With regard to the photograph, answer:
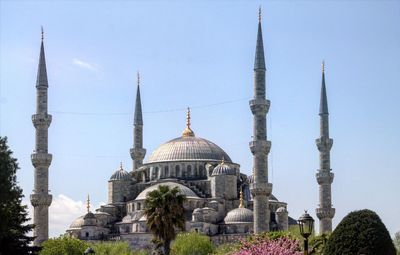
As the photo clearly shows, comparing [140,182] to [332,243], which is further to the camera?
[140,182]

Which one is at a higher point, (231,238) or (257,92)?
(257,92)

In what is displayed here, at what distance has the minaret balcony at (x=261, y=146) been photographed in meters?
71.0

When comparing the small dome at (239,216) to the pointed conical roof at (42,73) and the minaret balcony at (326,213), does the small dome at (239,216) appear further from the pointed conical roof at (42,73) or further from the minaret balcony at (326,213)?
the pointed conical roof at (42,73)

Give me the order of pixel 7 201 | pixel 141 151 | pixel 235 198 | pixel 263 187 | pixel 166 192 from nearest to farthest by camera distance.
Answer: pixel 7 201 < pixel 166 192 < pixel 263 187 < pixel 235 198 < pixel 141 151

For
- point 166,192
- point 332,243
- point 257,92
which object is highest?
point 257,92

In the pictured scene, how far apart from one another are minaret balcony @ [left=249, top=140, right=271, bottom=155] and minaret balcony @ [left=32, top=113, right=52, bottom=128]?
57.0 ft

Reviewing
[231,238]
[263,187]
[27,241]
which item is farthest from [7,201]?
[231,238]

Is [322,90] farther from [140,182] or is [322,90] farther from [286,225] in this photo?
[140,182]

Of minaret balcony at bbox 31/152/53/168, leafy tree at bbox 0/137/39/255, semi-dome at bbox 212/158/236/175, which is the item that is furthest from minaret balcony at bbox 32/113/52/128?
leafy tree at bbox 0/137/39/255

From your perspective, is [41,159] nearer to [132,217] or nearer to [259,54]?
[132,217]

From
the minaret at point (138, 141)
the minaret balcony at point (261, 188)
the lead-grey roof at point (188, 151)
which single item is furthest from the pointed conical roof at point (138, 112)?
the minaret balcony at point (261, 188)

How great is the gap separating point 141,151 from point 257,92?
23400 millimetres

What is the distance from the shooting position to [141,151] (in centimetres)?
9269

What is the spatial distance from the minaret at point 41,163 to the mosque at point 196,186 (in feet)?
0.26
